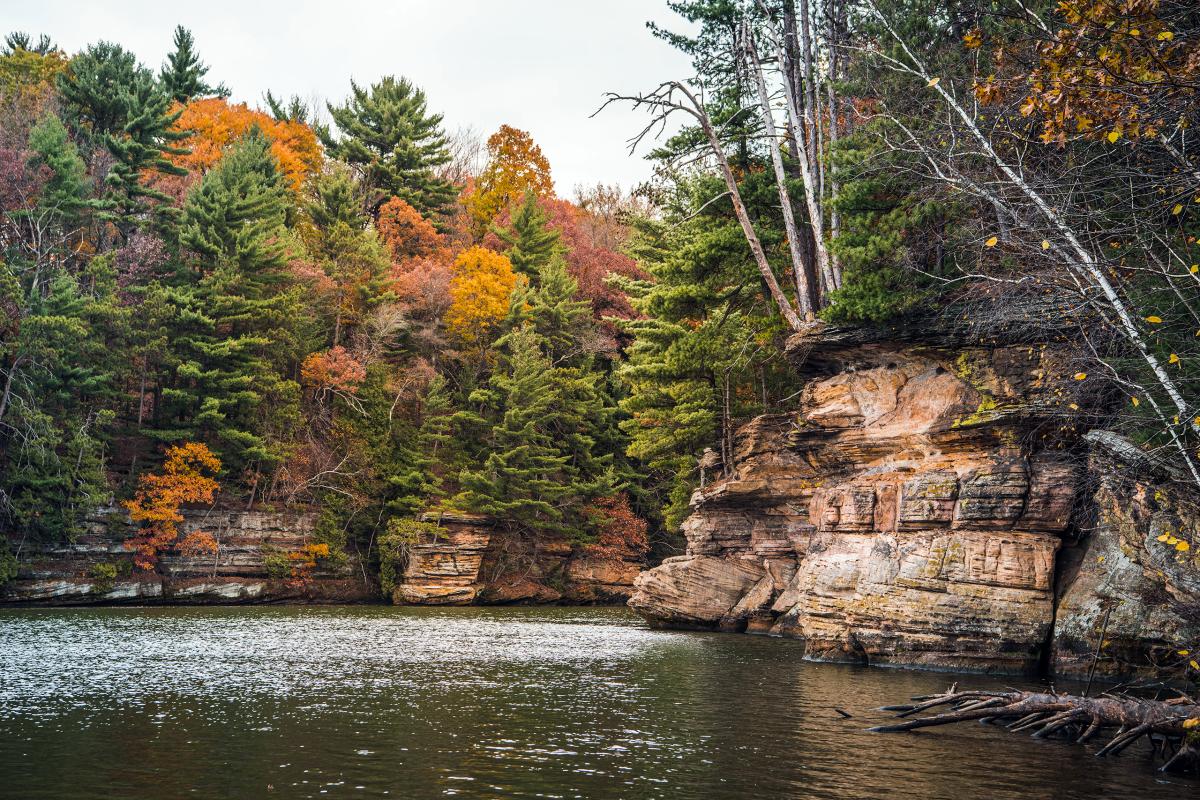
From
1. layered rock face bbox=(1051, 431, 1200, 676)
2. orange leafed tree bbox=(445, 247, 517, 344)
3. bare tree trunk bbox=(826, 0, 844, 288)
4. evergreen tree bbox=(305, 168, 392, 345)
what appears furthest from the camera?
orange leafed tree bbox=(445, 247, 517, 344)

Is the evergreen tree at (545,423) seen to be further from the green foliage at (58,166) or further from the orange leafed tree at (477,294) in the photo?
the green foliage at (58,166)

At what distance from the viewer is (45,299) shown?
3338 centimetres

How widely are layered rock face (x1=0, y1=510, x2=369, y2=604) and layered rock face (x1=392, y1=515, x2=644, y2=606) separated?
2780mm

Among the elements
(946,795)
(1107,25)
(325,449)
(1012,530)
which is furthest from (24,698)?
(325,449)

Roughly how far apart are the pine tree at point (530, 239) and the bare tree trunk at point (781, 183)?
24156 millimetres

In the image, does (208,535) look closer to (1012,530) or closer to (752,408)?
(752,408)

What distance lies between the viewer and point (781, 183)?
2653 centimetres

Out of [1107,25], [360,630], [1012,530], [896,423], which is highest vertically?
[1107,25]

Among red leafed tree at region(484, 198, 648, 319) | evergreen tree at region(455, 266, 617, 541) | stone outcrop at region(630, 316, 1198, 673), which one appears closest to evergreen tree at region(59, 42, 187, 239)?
evergreen tree at region(455, 266, 617, 541)

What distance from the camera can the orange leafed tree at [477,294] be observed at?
153 ft

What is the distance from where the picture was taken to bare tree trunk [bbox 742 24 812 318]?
2620 cm

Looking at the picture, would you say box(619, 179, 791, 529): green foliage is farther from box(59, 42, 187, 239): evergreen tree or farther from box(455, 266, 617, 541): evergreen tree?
box(59, 42, 187, 239): evergreen tree

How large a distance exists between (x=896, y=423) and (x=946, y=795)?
14108mm

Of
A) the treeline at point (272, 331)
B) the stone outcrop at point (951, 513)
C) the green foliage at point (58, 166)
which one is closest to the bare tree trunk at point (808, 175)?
the stone outcrop at point (951, 513)
